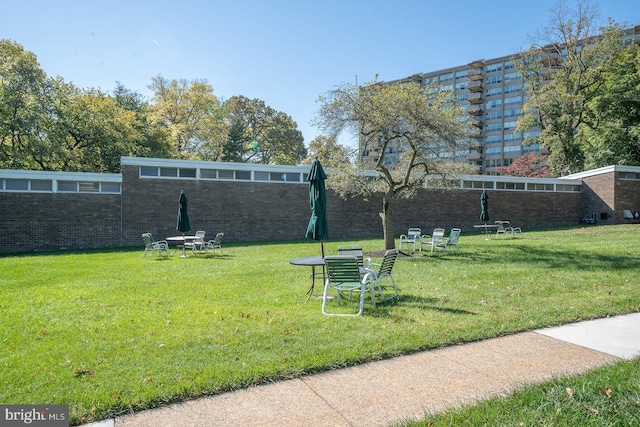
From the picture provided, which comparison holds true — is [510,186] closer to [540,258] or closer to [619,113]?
[619,113]

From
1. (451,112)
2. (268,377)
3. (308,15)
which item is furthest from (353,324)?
(451,112)

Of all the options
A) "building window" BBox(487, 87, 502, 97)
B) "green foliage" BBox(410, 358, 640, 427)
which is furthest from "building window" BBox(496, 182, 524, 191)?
"building window" BBox(487, 87, 502, 97)

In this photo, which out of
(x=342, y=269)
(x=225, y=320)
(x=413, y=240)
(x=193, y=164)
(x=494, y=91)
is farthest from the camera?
(x=494, y=91)

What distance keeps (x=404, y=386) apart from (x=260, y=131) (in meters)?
39.6

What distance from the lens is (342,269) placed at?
20.7 feet

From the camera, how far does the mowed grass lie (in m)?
3.64

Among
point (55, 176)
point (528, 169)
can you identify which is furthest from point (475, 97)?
point (55, 176)

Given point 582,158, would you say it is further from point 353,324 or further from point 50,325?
point 50,325

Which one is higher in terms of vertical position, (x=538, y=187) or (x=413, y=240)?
(x=538, y=187)

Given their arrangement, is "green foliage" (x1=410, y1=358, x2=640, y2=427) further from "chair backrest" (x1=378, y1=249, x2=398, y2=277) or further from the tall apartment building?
the tall apartment building

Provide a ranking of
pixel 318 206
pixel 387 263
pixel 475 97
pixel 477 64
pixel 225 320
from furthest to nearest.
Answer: pixel 475 97 < pixel 477 64 < pixel 318 206 < pixel 387 263 < pixel 225 320

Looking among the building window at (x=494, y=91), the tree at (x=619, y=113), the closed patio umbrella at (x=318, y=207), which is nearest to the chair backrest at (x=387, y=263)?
the closed patio umbrella at (x=318, y=207)

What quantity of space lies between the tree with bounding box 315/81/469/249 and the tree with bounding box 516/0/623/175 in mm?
23086

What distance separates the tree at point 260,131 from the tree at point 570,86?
22476 mm
